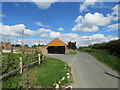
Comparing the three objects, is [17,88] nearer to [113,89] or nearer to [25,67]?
[25,67]

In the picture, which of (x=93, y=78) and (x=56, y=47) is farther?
(x=56, y=47)

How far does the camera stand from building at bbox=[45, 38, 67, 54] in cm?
3335

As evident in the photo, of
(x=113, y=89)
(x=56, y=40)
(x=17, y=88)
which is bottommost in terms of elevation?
(x=113, y=89)

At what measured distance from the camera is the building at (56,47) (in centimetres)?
3335

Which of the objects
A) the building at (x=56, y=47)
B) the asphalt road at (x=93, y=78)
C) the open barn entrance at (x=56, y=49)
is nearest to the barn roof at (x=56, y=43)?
the building at (x=56, y=47)

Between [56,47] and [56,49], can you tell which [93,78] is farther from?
[56,49]

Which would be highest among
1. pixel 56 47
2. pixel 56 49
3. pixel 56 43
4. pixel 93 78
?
pixel 56 43

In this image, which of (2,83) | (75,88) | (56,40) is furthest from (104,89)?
(56,40)

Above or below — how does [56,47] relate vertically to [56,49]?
above

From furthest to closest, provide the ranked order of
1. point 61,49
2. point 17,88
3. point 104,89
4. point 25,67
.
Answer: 1. point 61,49
2. point 25,67
3. point 104,89
4. point 17,88

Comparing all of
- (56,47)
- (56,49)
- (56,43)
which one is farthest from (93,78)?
(56,43)

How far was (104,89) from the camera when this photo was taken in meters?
4.45

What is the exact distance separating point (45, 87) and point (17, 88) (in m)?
1.27

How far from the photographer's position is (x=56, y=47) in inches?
1340
